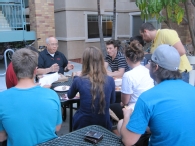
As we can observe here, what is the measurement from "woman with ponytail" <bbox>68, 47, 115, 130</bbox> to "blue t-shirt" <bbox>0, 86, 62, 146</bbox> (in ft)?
2.11

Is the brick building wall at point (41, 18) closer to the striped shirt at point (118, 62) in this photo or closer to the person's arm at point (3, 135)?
the striped shirt at point (118, 62)

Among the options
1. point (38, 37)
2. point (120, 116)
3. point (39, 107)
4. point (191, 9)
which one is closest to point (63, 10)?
point (38, 37)

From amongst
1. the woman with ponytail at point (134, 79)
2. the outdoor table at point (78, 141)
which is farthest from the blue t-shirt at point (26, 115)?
the woman with ponytail at point (134, 79)

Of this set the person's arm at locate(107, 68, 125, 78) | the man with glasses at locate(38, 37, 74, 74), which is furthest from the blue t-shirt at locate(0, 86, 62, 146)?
the man with glasses at locate(38, 37, 74, 74)

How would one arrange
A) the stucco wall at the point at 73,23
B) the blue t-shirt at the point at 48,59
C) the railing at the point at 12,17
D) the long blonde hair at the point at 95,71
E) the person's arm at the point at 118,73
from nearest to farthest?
the long blonde hair at the point at 95,71 → the person's arm at the point at 118,73 → the blue t-shirt at the point at 48,59 → the railing at the point at 12,17 → the stucco wall at the point at 73,23

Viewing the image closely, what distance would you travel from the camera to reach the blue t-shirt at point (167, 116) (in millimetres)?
1473

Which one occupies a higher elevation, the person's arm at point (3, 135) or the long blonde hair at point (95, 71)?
the long blonde hair at point (95, 71)

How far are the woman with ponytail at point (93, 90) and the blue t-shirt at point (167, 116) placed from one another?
848mm

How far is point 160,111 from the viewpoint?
148 centimetres

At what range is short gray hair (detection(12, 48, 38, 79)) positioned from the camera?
1730mm

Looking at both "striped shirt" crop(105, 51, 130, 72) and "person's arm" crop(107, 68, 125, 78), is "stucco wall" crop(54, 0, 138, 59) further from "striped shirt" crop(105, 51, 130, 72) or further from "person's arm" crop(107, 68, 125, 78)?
"person's arm" crop(107, 68, 125, 78)

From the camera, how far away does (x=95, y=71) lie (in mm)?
2385

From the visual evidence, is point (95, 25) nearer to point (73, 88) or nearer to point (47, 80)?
point (47, 80)

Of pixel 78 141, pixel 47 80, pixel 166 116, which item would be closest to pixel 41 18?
pixel 47 80
